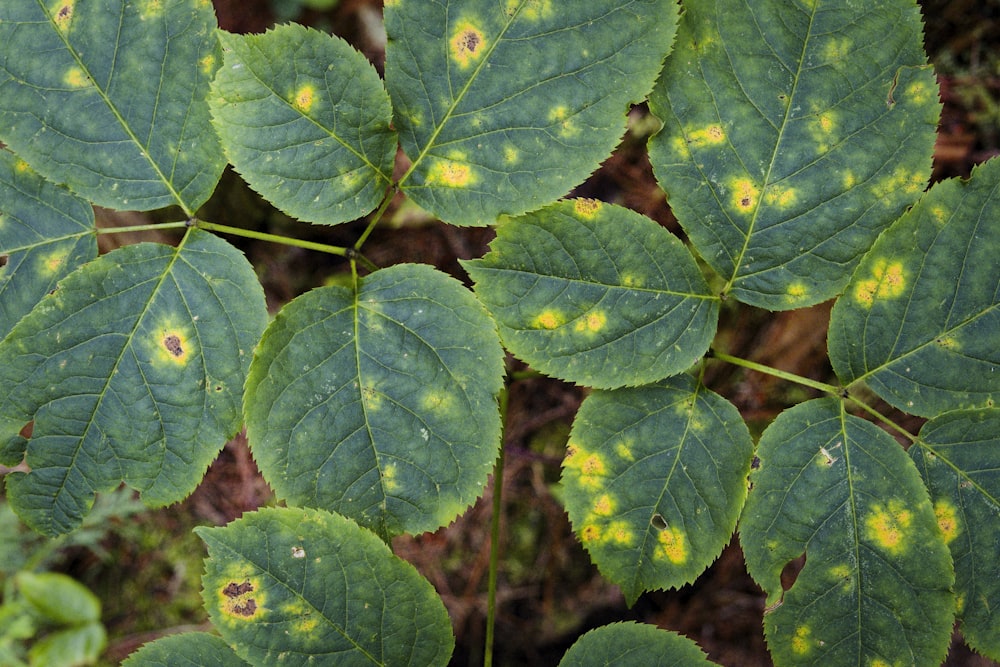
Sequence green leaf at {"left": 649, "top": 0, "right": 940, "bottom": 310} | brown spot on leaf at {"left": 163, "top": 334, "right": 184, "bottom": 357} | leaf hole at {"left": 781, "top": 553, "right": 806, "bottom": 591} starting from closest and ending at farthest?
green leaf at {"left": 649, "top": 0, "right": 940, "bottom": 310} < brown spot on leaf at {"left": 163, "top": 334, "right": 184, "bottom": 357} < leaf hole at {"left": 781, "top": 553, "right": 806, "bottom": 591}

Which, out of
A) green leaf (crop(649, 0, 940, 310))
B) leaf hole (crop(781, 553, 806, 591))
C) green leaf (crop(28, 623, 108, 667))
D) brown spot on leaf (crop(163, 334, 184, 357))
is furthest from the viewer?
green leaf (crop(28, 623, 108, 667))

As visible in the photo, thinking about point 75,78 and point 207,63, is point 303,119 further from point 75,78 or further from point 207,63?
Answer: point 75,78

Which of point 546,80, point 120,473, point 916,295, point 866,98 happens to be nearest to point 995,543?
point 916,295

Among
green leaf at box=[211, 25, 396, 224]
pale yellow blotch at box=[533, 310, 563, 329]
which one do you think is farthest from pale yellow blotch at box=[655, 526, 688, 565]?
green leaf at box=[211, 25, 396, 224]

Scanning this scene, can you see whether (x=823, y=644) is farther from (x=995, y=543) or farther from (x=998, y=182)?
(x=998, y=182)

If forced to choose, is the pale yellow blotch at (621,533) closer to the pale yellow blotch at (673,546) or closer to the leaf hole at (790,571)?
the pale yellow blotch at (673,546)

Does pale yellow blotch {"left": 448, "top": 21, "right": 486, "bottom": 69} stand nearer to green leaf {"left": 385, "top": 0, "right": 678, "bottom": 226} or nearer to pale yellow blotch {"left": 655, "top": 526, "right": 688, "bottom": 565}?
green leaf {"left": 385, "top": 0, "right": 678, "bottom": 226}

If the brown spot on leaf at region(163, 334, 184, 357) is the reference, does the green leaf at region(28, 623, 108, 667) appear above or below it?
below

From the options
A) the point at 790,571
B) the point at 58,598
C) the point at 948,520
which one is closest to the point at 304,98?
the point at 948,520

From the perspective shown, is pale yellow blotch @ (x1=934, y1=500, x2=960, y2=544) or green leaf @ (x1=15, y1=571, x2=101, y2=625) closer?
pale yellow blotch @ (x1=934, y1=500, x2=960, y2=544)
